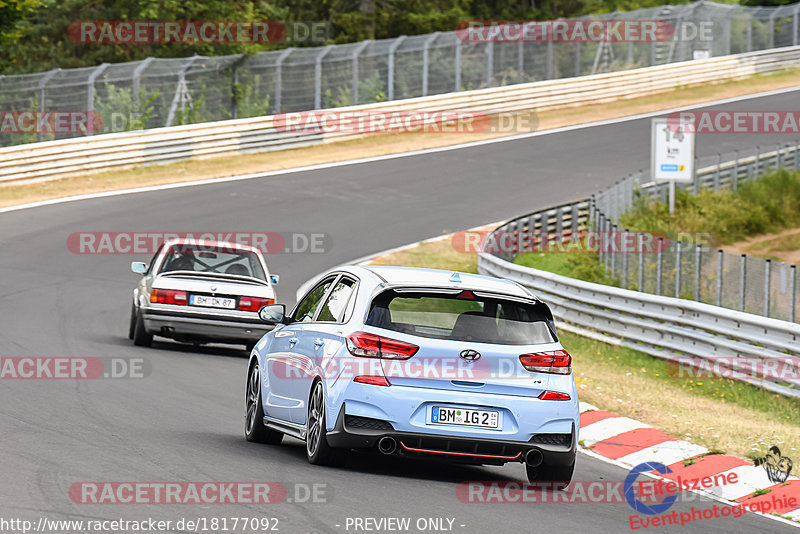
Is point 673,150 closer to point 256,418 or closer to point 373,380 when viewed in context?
point 256,418

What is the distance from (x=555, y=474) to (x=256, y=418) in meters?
2.64

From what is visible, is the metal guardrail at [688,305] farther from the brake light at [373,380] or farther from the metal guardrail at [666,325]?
the brake light at [373,380]

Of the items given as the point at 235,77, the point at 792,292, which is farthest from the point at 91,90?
the point at 792,292

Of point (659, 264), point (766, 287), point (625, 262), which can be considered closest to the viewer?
point (766, 287)

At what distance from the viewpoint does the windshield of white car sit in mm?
17250

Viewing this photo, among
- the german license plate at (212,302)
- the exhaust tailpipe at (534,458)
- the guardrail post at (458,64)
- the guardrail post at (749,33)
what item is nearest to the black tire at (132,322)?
the german license plate at (212,302)

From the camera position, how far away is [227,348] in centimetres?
1838

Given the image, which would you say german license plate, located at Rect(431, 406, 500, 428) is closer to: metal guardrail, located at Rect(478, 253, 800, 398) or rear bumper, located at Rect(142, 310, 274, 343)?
metal guardrail, located at Rect(478, 253, 800, 398)

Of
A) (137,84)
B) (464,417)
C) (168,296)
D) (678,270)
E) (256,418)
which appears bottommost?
(678,270)

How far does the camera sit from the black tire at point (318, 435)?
29.1ft

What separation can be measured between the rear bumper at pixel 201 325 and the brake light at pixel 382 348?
7753mm

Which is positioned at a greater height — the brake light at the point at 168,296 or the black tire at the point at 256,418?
the black tire at the point at 256,418

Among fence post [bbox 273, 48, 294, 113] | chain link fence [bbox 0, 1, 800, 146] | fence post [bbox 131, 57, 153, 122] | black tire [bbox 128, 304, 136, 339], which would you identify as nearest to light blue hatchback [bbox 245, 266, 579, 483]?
black tire [bbox 128, 304, 136, 339]

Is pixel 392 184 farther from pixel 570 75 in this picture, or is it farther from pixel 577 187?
pixel 570 75
